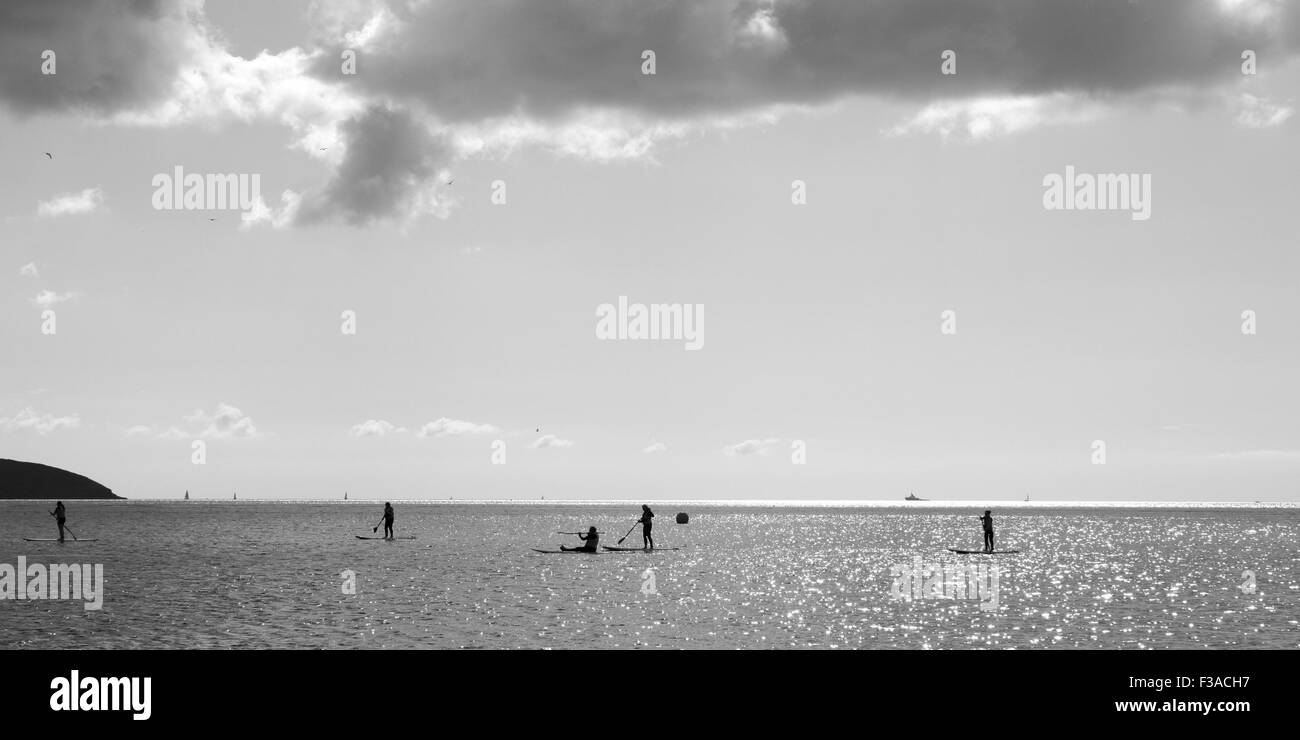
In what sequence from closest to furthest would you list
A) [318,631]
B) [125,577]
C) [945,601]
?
[318,631] → [945,601] → [125,577]

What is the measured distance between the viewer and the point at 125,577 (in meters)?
52.7

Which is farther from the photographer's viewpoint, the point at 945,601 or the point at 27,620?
the point at 945,601
